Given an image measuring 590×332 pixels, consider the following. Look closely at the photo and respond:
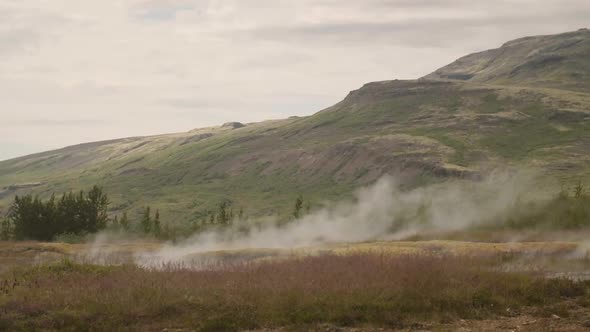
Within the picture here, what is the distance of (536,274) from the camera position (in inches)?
883

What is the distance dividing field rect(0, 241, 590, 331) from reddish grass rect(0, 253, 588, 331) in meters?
0.03

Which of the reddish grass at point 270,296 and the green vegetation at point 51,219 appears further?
the green vegetation at point 51,219

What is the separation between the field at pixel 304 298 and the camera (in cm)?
1719

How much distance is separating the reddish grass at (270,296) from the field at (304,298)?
0.03 meters

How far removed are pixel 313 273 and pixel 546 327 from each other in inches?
319

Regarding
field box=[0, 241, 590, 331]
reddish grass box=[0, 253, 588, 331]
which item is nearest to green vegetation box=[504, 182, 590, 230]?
field box=[0, 241, 590, 331]

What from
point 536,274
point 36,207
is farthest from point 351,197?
point 536,274

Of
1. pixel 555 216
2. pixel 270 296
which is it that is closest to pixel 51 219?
pixel 555 216

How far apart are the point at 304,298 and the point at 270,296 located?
1064mm

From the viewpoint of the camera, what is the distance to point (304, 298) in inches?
730

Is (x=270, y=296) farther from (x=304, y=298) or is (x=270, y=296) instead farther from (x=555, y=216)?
(x=555, y=216)

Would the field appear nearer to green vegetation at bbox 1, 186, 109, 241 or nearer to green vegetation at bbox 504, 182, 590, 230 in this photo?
green vegetation at bbox 504, 182, 590, 230

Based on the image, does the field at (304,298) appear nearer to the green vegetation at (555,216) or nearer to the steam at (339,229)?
the steam at (339,229)

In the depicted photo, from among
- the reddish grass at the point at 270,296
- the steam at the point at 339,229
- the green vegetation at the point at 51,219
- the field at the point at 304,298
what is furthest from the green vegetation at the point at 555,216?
the green vegetation at the point at 51,219
